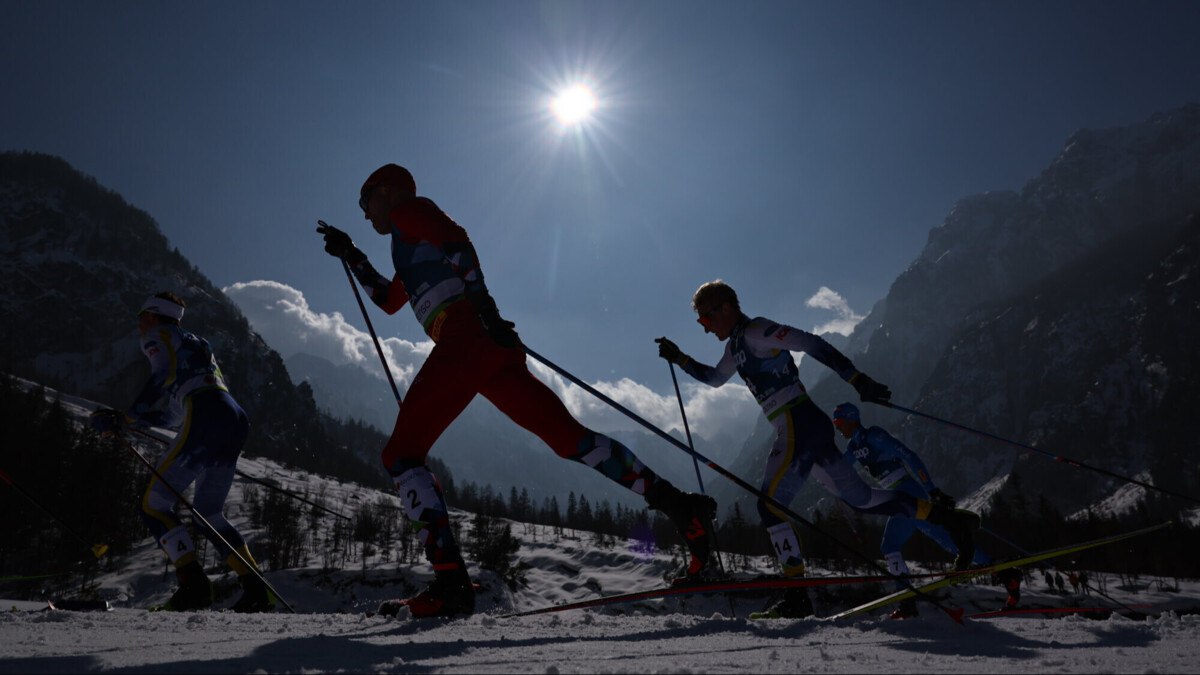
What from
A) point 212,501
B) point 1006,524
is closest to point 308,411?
point 1006,524

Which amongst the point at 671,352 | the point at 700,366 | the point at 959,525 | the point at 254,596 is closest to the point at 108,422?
the point at 254,596

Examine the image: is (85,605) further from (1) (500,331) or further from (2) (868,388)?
(2) (868,388)

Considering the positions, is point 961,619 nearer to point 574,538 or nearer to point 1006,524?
point 574,538

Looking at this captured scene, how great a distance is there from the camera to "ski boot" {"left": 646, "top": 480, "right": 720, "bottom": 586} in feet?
12.2

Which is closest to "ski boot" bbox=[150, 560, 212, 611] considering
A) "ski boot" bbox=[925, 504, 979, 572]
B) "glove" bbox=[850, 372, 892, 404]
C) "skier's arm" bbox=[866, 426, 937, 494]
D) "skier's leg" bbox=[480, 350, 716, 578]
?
"skier's leg" bbox=[480, 350, 716, 578]

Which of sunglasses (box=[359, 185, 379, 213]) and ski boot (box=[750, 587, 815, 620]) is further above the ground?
sunglasses (box=[359, 185, 379, 213])

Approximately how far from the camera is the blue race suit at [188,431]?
5.37 metres

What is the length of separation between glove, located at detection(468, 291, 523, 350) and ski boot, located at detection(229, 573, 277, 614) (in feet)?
11.7

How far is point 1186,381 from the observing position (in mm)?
186625

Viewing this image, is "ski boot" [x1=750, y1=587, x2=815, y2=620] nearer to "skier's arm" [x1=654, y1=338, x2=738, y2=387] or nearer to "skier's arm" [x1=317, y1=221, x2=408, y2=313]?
"skier's arm" [x1=654, y1=338, x2=738, y2=387]

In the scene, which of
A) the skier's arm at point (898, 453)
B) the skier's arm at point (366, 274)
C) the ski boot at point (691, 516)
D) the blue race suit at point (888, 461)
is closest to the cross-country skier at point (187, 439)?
the skier's arm at point (366, 274)

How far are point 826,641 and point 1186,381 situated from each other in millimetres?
254676

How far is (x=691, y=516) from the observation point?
148 inches

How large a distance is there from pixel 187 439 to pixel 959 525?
7.09m
